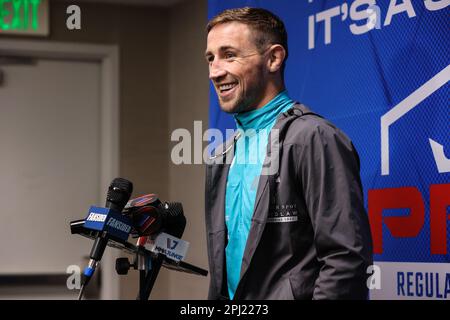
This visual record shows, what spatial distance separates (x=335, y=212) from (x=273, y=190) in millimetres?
164

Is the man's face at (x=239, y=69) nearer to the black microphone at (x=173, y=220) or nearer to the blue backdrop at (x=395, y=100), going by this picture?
the black microphone at (x=173, y=220)

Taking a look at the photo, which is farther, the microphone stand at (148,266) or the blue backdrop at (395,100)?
the blue backdrop at (395,100)

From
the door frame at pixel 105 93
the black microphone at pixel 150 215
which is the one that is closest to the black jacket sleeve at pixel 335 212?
the black microphone at pixel 150 215

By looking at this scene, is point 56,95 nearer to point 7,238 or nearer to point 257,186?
point 7,238

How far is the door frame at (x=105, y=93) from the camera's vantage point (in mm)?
4527

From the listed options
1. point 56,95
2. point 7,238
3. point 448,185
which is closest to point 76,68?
point 56,95

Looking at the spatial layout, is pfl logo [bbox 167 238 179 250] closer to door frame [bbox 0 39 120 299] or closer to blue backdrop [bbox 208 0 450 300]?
blue backdrop [bbox 208 0 450 300]

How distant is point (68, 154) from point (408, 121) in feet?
9.32

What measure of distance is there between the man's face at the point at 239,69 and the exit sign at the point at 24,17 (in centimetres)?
289

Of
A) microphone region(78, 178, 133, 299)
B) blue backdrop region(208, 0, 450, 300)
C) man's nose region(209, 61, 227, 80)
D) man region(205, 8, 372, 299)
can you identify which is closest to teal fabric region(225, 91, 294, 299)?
man region(205, 8, 372, 299)

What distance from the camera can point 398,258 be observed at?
7.19 feet

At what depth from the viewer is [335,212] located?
1.58 metres

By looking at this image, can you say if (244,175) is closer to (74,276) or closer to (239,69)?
(239,69)

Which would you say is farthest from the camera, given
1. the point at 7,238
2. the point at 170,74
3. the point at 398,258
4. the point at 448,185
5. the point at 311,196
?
the point at 170,74
